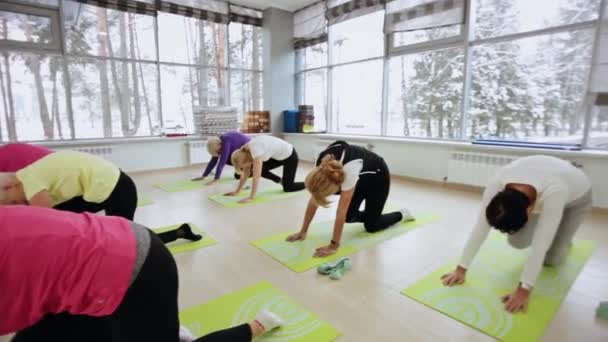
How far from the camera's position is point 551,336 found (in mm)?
1584

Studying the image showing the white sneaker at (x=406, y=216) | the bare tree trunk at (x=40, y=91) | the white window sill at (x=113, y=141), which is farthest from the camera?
the white window sill at (x=113, y=141)

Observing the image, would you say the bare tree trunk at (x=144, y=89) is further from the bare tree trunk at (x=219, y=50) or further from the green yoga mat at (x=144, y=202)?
the green yoga mat at (x=144, y=202)

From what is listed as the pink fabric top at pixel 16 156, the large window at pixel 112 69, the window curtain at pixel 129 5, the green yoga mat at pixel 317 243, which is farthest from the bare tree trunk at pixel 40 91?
the green yoga mat at pixel 317 243

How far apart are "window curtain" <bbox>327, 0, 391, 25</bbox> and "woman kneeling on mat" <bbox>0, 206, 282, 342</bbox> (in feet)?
18.0

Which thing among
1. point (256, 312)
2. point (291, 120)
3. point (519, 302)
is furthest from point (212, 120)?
point (519, 302)

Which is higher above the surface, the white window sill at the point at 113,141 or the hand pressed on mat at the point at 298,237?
the white window sill at the point at 113,141

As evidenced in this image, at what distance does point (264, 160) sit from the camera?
12.6 feet

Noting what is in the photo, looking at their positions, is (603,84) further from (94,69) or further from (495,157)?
(94,69)

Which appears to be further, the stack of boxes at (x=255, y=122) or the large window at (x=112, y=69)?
the stack of boxes at (x=255, y=122)

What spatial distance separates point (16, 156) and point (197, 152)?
3982 mm

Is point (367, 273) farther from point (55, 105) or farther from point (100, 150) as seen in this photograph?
A: point (55, 105)

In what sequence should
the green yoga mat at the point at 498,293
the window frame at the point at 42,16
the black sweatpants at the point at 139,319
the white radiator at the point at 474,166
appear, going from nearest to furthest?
the black sweatpants at the point at 139,319 → the green yoga mat at the point at 498,293 → the white radiator at the point at 474,166 → the window frame at the point at 42,16

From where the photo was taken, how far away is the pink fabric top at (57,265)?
0.74 m

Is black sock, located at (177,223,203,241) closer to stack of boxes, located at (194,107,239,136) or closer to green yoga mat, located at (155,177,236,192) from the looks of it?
green yoga mat, located at (155,177,236,192)
